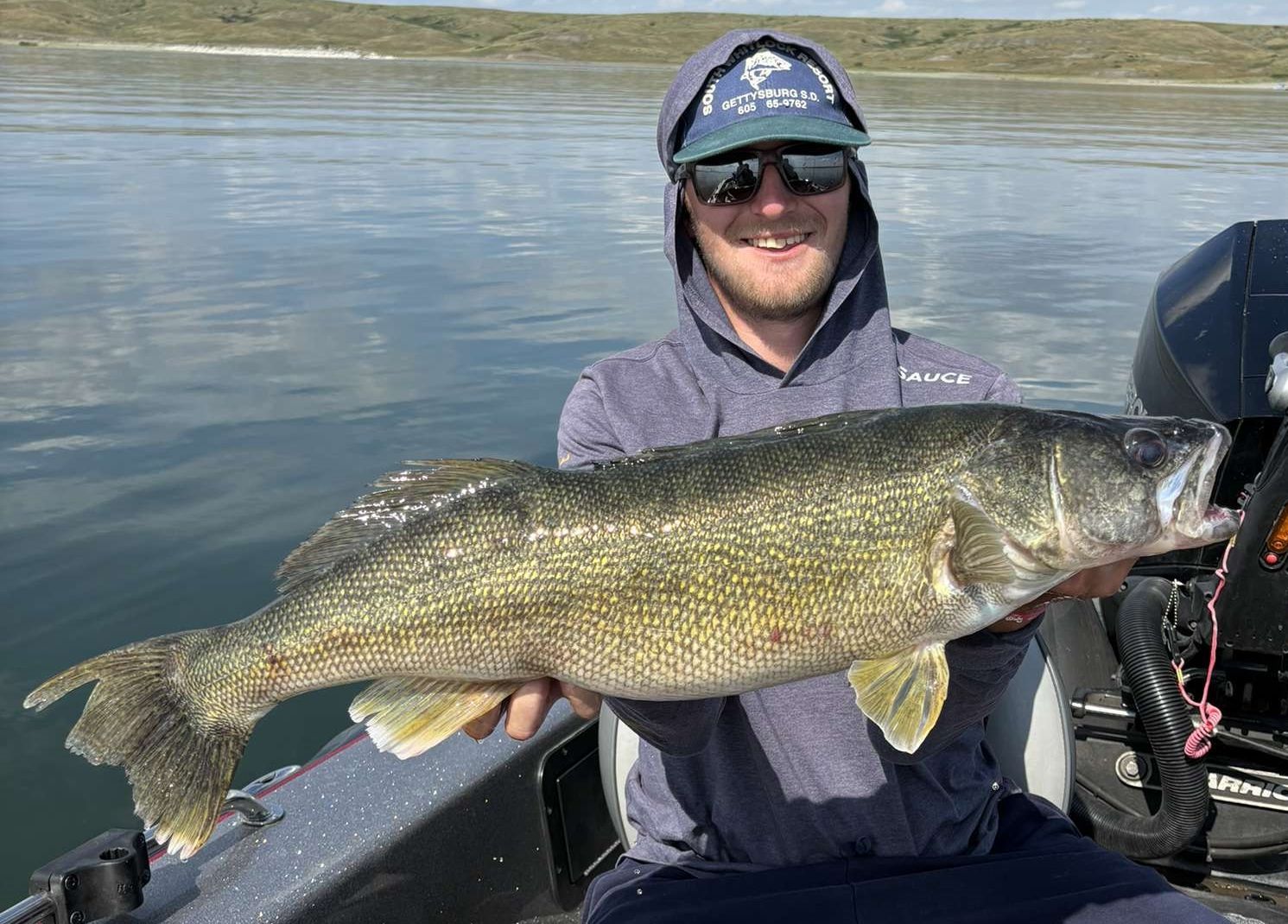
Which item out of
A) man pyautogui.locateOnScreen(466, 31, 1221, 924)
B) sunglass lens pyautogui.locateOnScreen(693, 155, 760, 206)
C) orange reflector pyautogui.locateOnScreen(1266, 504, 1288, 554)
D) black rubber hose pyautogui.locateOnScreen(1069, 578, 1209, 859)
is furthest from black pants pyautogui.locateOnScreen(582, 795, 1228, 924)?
sunglass lens pyautogui.locateOnScreen(693, 155, 760, 206)

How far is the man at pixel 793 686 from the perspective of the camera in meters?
2.71

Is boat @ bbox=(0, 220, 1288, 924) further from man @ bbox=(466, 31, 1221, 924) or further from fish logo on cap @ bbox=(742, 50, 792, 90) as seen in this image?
fish logo on cap @ bbox=(742, 50, 792, 90)

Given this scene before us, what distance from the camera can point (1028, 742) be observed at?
3.30m

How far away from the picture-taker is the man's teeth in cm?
330

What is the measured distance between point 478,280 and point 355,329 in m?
2.66

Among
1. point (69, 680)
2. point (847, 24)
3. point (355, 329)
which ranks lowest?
point (355, 329)

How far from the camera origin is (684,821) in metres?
2.95

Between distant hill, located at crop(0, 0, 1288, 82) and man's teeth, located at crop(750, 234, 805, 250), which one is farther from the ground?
distant hill, located at crop(0, 0, 1288, 82)

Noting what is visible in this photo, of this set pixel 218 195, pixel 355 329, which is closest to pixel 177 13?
pixel 218 195

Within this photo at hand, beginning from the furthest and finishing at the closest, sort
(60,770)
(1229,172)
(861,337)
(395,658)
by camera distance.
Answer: (1229,172), (60,770), (861,337), (395,658)

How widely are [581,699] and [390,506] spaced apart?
68 cm

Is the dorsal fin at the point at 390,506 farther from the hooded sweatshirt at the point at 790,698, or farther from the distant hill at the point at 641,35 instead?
the distant hill at the point at 641,35

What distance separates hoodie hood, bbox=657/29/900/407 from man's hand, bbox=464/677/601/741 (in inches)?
42.8

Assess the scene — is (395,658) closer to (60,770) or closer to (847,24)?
(60,770)
